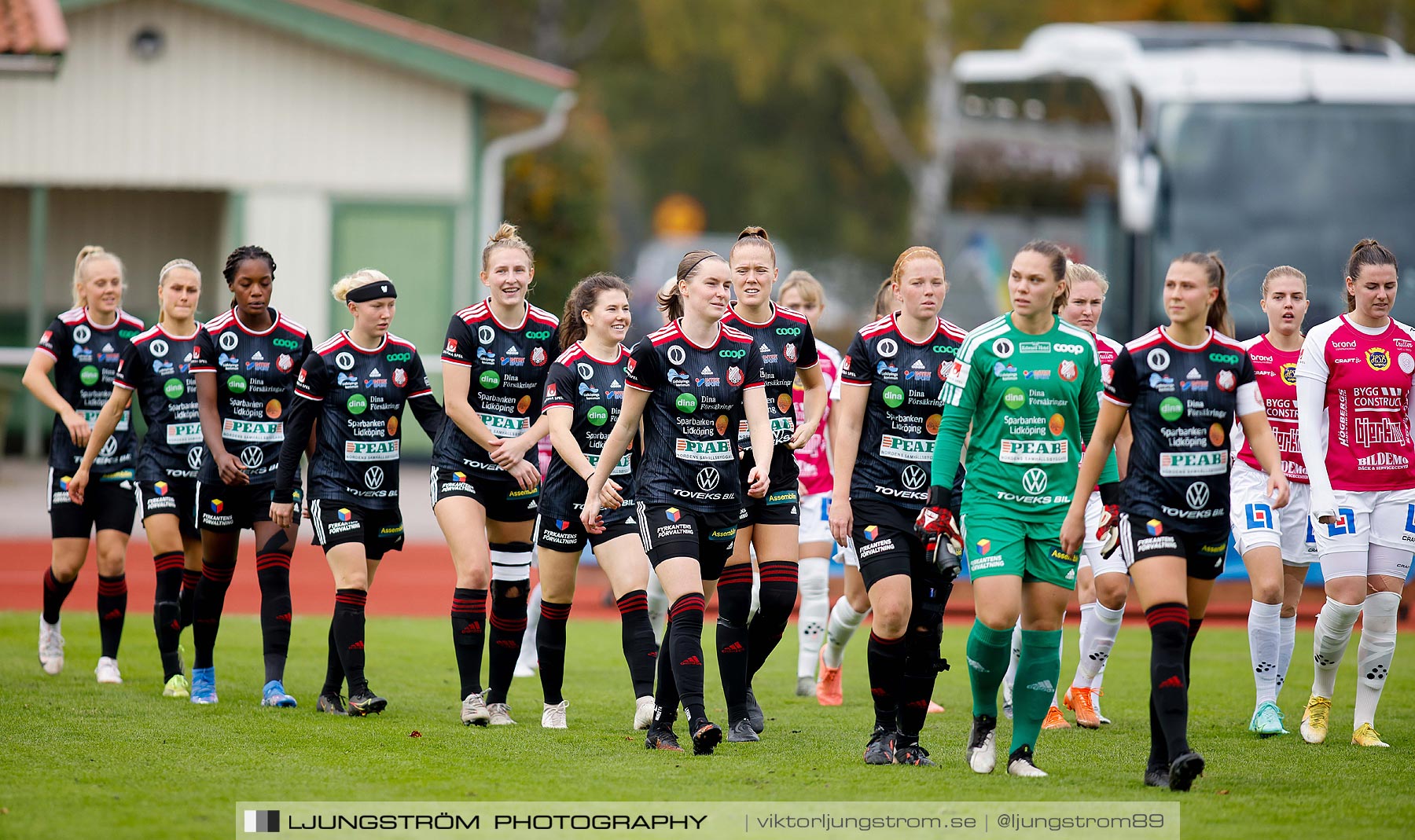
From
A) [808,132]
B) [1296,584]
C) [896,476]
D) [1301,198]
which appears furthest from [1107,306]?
[808,132]

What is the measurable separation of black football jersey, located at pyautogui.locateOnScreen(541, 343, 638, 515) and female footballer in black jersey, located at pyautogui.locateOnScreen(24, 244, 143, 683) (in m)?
2.83

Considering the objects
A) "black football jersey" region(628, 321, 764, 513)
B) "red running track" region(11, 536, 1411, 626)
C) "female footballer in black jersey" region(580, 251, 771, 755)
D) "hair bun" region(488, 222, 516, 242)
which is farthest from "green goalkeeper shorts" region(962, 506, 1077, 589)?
"red running track" region(11, 536, 1411, 626)

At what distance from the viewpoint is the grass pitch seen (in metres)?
6.15

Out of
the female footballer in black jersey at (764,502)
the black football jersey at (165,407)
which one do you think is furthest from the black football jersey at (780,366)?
the black football jersey at (165,407)

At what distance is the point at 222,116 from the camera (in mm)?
20469

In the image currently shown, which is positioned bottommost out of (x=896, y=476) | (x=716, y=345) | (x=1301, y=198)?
(x=896, y=476)

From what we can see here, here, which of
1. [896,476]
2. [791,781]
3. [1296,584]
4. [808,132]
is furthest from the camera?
[808,132]

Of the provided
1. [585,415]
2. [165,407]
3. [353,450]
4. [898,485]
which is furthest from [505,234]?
[898,485]

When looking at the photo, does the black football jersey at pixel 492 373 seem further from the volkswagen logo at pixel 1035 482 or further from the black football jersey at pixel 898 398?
the volkswagen logo at pixel 1035 482

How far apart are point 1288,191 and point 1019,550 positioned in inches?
453

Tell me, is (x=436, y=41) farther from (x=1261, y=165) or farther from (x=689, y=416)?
(x=689, y=416)

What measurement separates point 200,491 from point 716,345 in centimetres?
301

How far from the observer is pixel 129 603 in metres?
12.5

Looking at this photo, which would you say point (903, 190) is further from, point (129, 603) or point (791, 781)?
point (791, 781)
